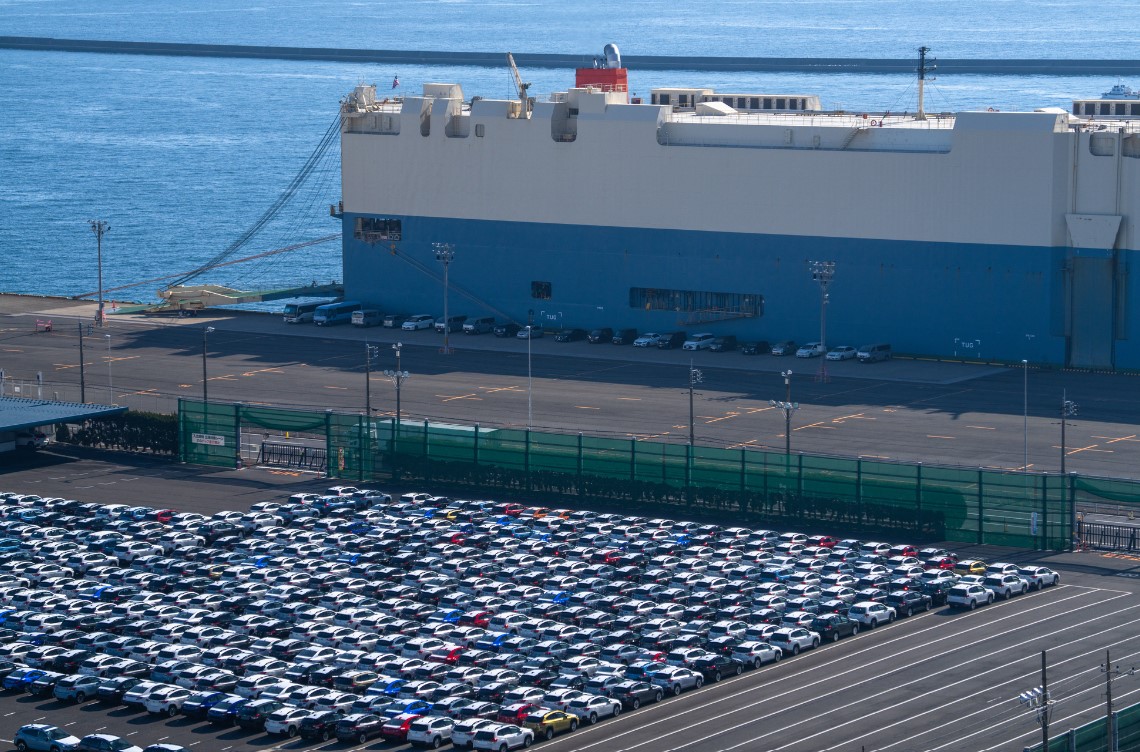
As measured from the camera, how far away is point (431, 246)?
127688 mm

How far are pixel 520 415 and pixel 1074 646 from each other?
142ft

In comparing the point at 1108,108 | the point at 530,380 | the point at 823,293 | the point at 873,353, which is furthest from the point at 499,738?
the point at 1108,108

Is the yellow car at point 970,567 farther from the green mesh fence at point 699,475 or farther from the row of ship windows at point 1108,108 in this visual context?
the row of ship windows at point 1108,108

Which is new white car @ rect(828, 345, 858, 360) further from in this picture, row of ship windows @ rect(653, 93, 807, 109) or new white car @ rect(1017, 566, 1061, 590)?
new white car @ rect(1017, 566, 1061, 590)

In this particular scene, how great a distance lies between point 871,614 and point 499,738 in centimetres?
1615

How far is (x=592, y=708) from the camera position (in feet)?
172

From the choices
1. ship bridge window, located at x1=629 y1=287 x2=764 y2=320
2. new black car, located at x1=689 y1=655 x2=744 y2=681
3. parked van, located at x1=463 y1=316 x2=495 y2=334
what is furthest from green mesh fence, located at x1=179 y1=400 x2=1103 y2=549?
ship bridge window, located at x1=629 y1=287 x2=764 y2=320

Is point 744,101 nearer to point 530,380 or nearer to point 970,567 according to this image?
point 530,380

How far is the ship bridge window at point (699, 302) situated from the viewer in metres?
116

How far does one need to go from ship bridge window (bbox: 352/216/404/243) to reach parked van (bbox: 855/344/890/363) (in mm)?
36227

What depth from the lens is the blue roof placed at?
86938mm

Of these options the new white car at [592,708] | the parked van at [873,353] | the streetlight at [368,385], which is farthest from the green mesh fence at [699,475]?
the parked van at [873,353]

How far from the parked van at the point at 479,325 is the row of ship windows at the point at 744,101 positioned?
20.2 meters

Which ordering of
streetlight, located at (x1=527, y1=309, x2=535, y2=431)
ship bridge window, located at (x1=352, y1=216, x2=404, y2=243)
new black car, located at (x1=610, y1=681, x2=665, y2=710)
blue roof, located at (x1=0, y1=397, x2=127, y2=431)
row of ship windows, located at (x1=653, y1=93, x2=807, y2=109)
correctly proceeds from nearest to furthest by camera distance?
new black car, located at (x1=610, y1=681, x2=665, y2=710) < blue roof, located at (x1=0, y1=397, x2=127, y2=431) < streetlight, located at (x1=527, y1=309, x2=535, y2=431) < row of ship windows, located at (x1=653, y1=93, x2=807, y2=109) < ship bridge window, located at (x1=352, y1=216, x2=404, y2=243)
